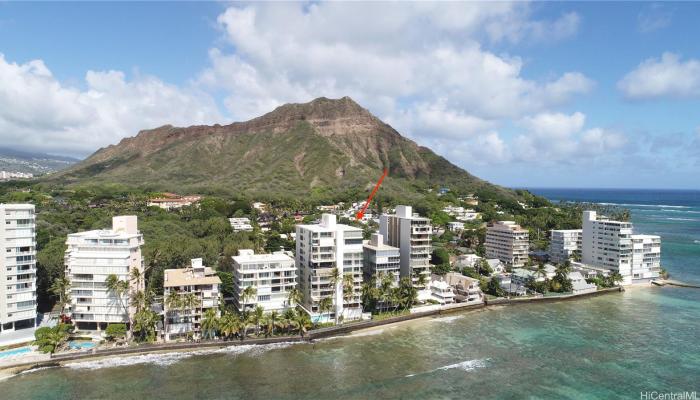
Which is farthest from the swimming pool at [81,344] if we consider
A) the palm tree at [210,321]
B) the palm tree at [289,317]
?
the palm tree at [289,317]

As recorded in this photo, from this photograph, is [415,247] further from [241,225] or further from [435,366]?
[241,225]

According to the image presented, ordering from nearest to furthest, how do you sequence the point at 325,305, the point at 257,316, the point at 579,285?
1. the point at 257,316
2. the point at 325,305
3. the point at 579,285

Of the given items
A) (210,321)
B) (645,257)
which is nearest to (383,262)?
(210,321)

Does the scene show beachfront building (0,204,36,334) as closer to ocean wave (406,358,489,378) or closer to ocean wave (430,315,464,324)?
ocean wave (406,358,489,378)

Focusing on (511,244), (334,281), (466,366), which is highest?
(511,244)

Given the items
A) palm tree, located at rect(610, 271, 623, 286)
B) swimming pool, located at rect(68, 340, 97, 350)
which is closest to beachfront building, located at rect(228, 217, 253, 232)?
swimming pool, located at rect(68, 340, 97, 350)

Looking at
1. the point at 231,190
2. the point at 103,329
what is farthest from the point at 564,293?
the point at 231,190

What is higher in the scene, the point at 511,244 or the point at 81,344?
the point at 511,244

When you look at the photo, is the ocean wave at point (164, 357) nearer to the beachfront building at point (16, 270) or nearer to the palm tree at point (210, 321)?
the palm tree at point (210, 321)
